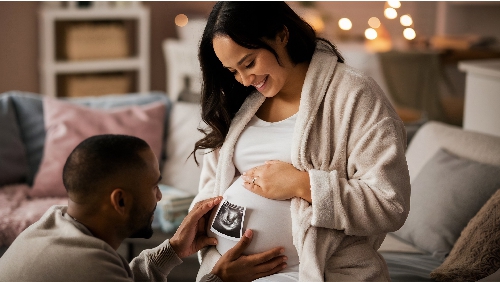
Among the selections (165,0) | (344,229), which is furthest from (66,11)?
(344,229)

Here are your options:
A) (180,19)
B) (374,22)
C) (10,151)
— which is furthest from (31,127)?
(374,22)

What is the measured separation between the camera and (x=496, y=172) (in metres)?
2.14

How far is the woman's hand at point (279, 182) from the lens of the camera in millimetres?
1507

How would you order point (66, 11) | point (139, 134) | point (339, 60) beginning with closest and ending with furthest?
point (339, 60) → point (139, 134) → point (66, 11)

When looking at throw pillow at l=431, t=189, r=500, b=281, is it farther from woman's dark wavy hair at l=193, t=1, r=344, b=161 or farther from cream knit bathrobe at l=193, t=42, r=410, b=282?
woman's dark wavy hair at l=193, t=1, r=344, b=161

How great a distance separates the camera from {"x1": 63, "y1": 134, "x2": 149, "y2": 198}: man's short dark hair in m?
1.33

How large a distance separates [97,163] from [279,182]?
17.4 inches

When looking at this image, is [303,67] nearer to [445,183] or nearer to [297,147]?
[297,147]

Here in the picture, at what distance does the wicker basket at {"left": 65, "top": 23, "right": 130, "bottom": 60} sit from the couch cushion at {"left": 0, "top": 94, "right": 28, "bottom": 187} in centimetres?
193

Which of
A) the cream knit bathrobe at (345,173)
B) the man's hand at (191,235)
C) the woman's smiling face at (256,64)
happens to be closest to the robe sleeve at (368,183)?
the cream knit bathrobe at (345,173)

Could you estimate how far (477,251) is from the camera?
1.88 meters

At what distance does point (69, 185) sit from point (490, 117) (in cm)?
214

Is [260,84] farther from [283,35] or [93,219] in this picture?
[93,219]

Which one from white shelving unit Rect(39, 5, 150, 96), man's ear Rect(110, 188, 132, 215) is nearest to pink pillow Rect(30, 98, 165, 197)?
man's ear Rect(110, 188, 132, 215)
